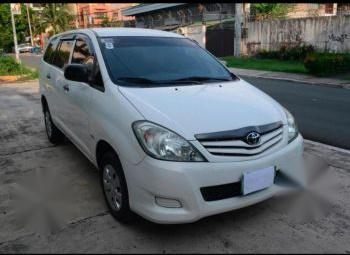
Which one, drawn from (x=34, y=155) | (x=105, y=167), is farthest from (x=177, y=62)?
(x=34, y=155)

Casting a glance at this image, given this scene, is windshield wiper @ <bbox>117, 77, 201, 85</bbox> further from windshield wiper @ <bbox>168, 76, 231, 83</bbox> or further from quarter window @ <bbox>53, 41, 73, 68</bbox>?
quarter window @ <bbox>53, 41, 73, 68</bbox>

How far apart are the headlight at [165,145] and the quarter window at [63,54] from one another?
247 cm

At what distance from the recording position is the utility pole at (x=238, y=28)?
26219 millimetres

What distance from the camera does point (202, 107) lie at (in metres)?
3.35

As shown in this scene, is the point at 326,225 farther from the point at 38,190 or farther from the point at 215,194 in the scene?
the point at 38,190

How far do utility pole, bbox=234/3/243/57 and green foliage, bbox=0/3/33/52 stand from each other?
2170 cm

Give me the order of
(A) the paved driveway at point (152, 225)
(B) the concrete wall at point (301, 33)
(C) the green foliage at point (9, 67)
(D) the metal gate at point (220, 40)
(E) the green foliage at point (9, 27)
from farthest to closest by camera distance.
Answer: (E) the green foliage at point (9, 27) → (D) the metal gate at point (220, 40) → (B) the concrete wall at point (301, 33) → (C) the green foliage at point (9, 67) → (A) the paved driveway at point (152, 225)

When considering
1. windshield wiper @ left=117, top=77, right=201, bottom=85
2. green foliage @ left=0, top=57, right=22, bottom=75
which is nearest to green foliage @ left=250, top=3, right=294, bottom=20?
green foliage @ left=0, top=57, right=22, bottom=75

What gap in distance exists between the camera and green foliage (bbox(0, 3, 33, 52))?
4255 cm

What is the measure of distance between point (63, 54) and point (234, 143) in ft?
10.6

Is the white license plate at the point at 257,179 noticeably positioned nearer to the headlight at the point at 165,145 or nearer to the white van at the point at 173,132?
the white van at the point at 173,132

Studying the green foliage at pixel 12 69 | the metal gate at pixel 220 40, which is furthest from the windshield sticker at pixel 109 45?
the metal gate at pixel 220 40

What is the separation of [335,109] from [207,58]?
5.67 metres

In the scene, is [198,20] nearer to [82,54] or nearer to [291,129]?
[82,54]
